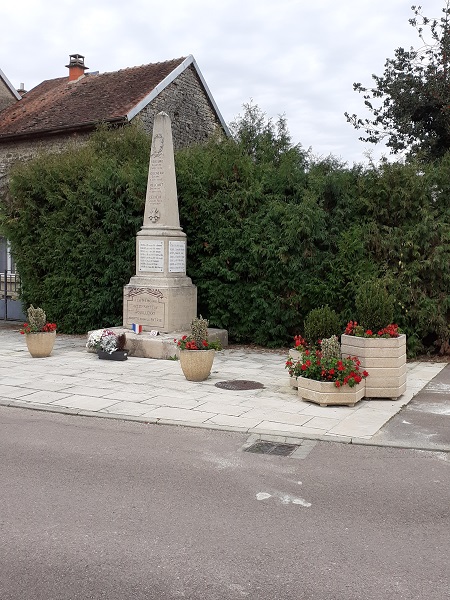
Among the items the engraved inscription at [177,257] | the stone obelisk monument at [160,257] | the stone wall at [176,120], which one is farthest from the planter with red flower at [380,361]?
the stone wall at [176,120]

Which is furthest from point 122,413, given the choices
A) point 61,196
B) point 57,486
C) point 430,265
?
point 61,196

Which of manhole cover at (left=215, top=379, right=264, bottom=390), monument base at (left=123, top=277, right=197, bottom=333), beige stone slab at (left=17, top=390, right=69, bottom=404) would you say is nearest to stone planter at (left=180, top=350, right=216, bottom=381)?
manhole cover at (left=215, top=379, right=264, bottom=390)

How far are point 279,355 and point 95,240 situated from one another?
17.1 ft

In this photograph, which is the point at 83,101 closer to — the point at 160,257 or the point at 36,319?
the point at 160,257

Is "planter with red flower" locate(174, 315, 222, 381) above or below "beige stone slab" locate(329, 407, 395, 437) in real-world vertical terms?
above

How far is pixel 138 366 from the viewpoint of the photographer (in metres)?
10.9

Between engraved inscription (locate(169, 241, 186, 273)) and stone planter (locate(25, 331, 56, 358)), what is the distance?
269 cm

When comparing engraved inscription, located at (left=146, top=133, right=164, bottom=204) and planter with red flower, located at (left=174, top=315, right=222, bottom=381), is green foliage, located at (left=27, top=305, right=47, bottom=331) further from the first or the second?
planter with red flower, located at (left=174, top=315, right=222, bottom=381)

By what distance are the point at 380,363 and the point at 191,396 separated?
2.59m

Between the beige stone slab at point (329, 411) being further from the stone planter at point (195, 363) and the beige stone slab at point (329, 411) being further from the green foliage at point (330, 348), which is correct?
the stone planter at point (195, 363)

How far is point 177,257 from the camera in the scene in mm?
12773

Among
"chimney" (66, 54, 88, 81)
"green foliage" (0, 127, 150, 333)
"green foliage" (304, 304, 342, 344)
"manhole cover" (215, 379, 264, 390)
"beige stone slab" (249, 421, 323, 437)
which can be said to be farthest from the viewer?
"chimney" (66, 54, 88, 81)

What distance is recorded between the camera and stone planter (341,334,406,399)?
8.47 m

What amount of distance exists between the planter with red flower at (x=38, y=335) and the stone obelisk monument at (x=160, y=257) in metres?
1.67
